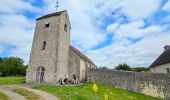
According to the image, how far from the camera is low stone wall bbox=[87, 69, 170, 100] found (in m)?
Answer: 25.0

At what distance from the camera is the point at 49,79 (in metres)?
26.5

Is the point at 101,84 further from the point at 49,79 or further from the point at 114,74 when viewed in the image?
the point at 49,79

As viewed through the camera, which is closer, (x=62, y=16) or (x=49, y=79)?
(x=49, y=79)

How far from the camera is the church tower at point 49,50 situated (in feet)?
88.4

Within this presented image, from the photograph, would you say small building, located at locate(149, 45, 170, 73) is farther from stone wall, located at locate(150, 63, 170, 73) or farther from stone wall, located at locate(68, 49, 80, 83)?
stone wall, located at locate(68, 49, 80, 83)

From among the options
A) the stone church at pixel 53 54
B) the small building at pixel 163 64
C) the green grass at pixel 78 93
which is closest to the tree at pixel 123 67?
the small building at pixel 163 64

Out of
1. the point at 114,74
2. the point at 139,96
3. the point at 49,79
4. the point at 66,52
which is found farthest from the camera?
the point at 66,52

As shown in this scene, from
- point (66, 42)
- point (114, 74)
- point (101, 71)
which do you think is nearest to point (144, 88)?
point (114, 74)

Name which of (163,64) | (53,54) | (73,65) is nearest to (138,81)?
(163,64)

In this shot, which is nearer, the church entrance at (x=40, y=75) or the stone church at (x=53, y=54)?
the stone church at (x=53, y=54)

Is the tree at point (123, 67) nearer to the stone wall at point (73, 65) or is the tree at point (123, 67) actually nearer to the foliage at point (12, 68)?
the stone wall at point (73, 65)

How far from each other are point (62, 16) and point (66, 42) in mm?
4198

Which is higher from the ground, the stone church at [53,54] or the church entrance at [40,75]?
the stone church at [53,54]

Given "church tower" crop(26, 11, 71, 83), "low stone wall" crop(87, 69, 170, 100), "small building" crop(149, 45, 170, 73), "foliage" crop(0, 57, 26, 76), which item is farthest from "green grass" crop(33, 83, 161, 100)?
"foliage" crop(0, 57, 26, 76)
